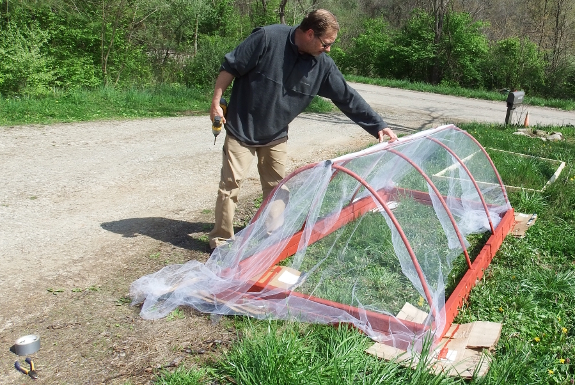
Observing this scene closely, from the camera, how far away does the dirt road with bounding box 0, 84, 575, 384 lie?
3.22 m

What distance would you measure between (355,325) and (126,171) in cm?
482

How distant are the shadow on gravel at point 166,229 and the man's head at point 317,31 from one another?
1963 millimetres

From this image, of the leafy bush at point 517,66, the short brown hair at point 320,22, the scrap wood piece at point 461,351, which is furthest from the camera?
the leafy bush at point 517,66

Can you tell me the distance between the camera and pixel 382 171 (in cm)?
406

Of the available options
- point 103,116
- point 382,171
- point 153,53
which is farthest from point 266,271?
point 153,53

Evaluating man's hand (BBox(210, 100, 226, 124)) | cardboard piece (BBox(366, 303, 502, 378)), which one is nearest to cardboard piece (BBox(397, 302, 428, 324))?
cardboard piece (BBox(366, 303, 502, 378))

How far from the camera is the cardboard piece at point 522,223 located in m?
5.41

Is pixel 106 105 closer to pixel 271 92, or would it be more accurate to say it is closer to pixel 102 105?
pixel 102 105

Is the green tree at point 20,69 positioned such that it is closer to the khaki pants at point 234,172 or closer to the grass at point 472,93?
the khaki pants at point 234,172

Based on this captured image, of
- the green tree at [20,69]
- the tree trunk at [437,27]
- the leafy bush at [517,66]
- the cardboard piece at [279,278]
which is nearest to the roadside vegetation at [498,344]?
the cardboard piece at [279,278]

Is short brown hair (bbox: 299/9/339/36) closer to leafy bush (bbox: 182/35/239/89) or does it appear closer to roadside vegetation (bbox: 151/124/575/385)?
roadside vegetation (bbox: 151/124/575/385)

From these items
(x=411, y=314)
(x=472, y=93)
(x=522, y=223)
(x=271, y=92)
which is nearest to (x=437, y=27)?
(x=472, y=93)

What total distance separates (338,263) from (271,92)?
4.59 ft

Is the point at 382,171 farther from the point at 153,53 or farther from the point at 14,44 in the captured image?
the point at 153,53
